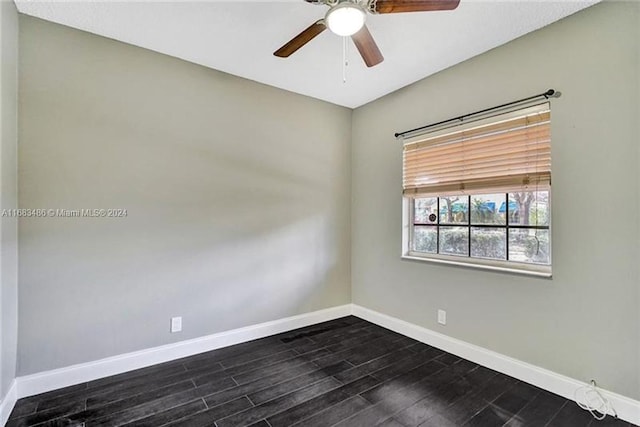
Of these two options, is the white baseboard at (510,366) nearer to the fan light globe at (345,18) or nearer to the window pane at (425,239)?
the window pane at (425,239)

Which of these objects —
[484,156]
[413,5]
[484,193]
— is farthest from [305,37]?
[484,193]

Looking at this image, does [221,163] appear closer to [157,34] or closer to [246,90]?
[246,90]

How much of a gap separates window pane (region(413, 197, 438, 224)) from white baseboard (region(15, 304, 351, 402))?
1574 mm

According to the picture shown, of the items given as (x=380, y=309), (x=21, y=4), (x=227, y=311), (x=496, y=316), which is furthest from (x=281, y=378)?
(x=21, y=4)

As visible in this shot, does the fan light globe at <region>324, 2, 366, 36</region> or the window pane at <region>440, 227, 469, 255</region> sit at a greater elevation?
the fan light globe at <region>324, 2, 366, 36</region>

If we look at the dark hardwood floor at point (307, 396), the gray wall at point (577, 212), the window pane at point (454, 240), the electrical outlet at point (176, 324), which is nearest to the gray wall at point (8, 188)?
the dark hardwood floor at point (307, 396)

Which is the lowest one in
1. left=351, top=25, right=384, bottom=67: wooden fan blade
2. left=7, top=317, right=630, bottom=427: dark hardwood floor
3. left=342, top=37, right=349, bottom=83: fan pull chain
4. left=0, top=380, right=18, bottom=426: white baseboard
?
left=7, top=317, right=630, bottom=427: dark hardwood floor

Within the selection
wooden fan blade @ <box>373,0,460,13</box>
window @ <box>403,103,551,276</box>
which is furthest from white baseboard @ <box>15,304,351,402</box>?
wooden fan blade @ <box>373,0,460,13</box>

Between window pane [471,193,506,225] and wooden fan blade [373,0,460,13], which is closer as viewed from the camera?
wooden fan blade [373,0,460,13]

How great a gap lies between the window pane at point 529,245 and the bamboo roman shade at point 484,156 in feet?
1.12

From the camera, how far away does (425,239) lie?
3.16m

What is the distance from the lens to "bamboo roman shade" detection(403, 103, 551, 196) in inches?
88.5

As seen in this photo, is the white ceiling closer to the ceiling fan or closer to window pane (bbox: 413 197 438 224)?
the ceiling fan

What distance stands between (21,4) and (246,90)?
5.24 feet
